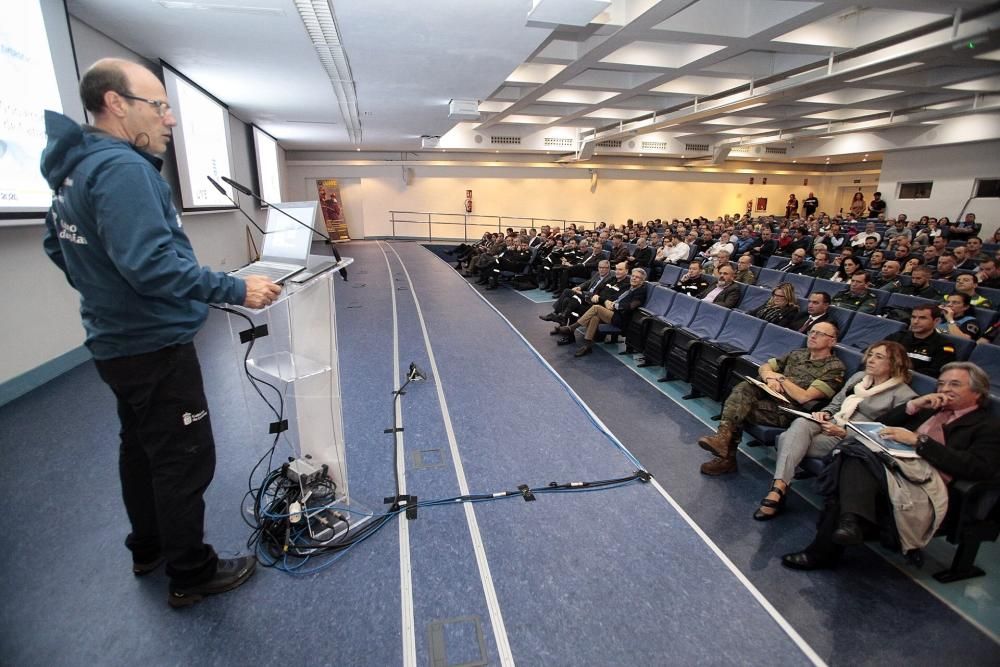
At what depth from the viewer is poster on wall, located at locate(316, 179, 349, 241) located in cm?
1642

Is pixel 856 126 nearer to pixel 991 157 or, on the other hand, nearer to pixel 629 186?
pixel 991 157

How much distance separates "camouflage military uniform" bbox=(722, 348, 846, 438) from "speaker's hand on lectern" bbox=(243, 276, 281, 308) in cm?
260

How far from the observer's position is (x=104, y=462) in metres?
2.69

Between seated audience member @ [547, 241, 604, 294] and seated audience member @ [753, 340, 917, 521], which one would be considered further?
seated audience member @ [547, 241, 604, 294]

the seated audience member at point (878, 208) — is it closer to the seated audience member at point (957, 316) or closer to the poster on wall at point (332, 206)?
the seated audience member at point (957, 316)

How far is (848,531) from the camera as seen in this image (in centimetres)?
199

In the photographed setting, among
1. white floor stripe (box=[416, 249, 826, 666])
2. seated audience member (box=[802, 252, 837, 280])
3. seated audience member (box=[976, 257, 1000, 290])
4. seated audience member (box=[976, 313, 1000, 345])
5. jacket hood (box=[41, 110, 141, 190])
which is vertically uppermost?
jacket hood (box=[41, 110, 141, 190])

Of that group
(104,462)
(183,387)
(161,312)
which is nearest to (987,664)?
(183,387)

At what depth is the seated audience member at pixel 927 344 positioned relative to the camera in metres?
3.35

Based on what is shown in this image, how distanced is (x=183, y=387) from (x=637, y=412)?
3.05 meters

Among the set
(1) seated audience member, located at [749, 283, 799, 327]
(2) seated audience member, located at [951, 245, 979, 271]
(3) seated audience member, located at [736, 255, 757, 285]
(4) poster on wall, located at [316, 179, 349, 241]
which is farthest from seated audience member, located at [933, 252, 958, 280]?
(4) poster on wall, located at [316, 179, 349, 241]

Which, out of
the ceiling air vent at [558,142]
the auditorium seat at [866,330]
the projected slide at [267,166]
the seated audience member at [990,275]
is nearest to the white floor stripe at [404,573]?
the auditorium seat at [866,330]

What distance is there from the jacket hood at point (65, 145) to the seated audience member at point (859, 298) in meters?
5.75

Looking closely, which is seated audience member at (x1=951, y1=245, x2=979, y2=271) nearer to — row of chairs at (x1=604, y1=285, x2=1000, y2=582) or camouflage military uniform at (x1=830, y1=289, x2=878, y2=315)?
camouflage military uniform at (x1=830, y1=289, x2=878, y2=315)
